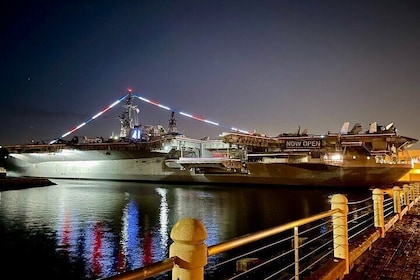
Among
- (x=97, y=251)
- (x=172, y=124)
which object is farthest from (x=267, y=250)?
(x=172, y=124)

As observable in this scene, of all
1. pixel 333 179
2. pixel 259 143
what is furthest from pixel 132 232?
pixel 333 179

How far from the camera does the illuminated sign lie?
40688 millimetres

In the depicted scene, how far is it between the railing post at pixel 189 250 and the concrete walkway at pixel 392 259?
3.99 meters

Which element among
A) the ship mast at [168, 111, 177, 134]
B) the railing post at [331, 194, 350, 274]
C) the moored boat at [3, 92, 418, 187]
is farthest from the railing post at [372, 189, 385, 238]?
the ship mast at [168, 111, 177, 134]

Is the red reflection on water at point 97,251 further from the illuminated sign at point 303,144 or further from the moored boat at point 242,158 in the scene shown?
the illuminated sign at point 303,144

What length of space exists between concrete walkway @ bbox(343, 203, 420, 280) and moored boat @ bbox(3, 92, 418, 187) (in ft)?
99.3

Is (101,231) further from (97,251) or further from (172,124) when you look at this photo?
(172,124)

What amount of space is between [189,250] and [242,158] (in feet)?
147

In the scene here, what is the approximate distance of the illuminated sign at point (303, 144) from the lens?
133 feet

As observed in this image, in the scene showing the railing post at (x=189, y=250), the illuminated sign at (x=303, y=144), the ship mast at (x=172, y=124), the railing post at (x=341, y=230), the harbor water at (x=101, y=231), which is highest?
the ship mast at (x=172, y=124)

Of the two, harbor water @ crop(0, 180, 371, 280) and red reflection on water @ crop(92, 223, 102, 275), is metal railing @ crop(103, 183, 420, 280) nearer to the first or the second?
red reflection on water @ crop(92, 223, 102, 275)

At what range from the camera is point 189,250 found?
2.31 metres

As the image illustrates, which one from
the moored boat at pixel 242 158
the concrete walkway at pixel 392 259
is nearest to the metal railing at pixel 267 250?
the concrete walkway at pixel 392 259

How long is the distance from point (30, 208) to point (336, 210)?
22.5 meters
